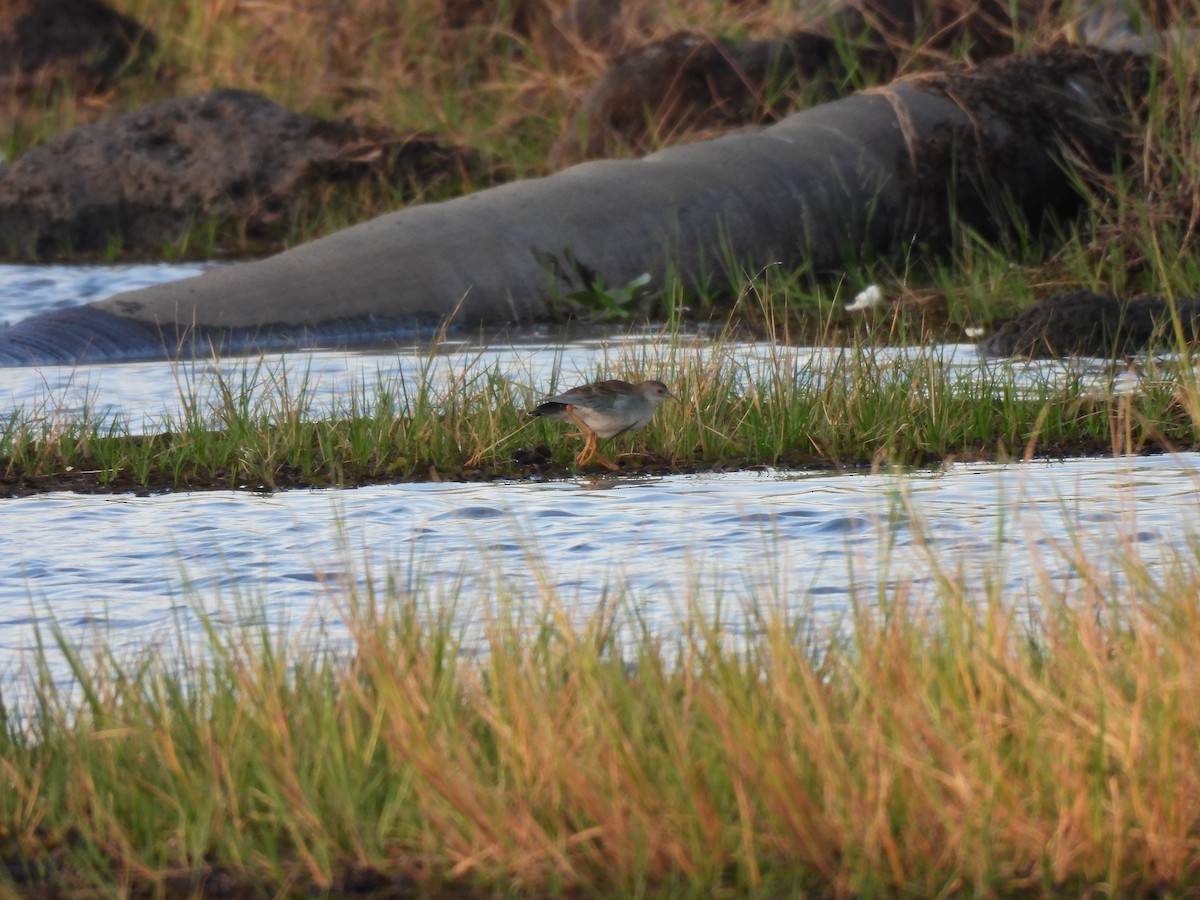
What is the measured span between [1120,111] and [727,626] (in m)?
8.89

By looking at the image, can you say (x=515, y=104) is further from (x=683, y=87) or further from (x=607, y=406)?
(x=607, y=406)

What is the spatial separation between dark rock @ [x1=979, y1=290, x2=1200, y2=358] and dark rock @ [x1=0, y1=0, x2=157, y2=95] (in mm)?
11621

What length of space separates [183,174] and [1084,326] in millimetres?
7709

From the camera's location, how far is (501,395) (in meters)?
7.50

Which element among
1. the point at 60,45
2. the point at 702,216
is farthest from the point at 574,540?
the point at 60,45

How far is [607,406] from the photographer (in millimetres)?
6676

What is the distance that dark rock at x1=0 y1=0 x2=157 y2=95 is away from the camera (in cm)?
1862

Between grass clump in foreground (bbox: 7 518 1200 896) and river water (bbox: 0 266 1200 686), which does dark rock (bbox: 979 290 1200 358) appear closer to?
river water (bbox: 0 266 1200 686)

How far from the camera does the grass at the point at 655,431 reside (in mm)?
6973

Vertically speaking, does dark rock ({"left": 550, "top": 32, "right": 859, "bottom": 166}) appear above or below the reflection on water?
above

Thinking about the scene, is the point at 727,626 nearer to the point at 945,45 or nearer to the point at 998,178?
the point at 998,178

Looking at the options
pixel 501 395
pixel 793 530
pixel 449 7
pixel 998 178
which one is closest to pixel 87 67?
pixel 449 7

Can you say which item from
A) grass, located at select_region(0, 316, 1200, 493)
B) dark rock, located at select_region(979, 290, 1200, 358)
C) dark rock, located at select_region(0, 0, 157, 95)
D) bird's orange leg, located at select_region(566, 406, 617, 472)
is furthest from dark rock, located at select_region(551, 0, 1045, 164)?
bird's orange leg, located at select_region(566, 406, 617, 472)

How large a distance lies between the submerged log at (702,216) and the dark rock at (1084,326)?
6.18 ft
